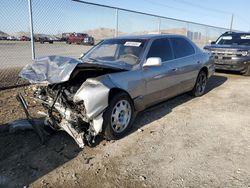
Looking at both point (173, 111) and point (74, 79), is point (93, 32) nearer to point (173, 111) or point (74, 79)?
point (173, 111)

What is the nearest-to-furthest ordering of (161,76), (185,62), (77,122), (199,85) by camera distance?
(77,122) < (161,76) < (185,62) < (199,85)

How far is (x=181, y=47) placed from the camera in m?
5.91

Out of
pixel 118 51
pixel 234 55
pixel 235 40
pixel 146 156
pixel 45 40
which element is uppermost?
pixel 235 40

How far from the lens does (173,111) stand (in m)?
5.66

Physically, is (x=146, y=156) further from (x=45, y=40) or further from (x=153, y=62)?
(x=45, y=40)

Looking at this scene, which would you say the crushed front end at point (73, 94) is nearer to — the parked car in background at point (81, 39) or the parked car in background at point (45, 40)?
the parked car in background at point (45, 40)

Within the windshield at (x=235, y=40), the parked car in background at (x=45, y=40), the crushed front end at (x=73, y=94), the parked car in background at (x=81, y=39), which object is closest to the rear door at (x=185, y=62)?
the crushed front end at (x=73, y=94)

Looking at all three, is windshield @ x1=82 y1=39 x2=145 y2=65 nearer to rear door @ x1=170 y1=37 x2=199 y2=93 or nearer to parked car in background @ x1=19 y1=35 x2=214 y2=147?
parked car in background @ x1=19 y1=35 x2=214 y2=147

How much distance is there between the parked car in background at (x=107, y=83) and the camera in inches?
145

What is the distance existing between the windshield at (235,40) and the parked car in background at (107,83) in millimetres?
6745

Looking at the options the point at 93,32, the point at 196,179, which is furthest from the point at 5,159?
the point at 93,32

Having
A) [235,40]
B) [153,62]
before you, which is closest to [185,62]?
[153,62]

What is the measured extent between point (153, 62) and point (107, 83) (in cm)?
106

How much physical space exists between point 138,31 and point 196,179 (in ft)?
31.9
